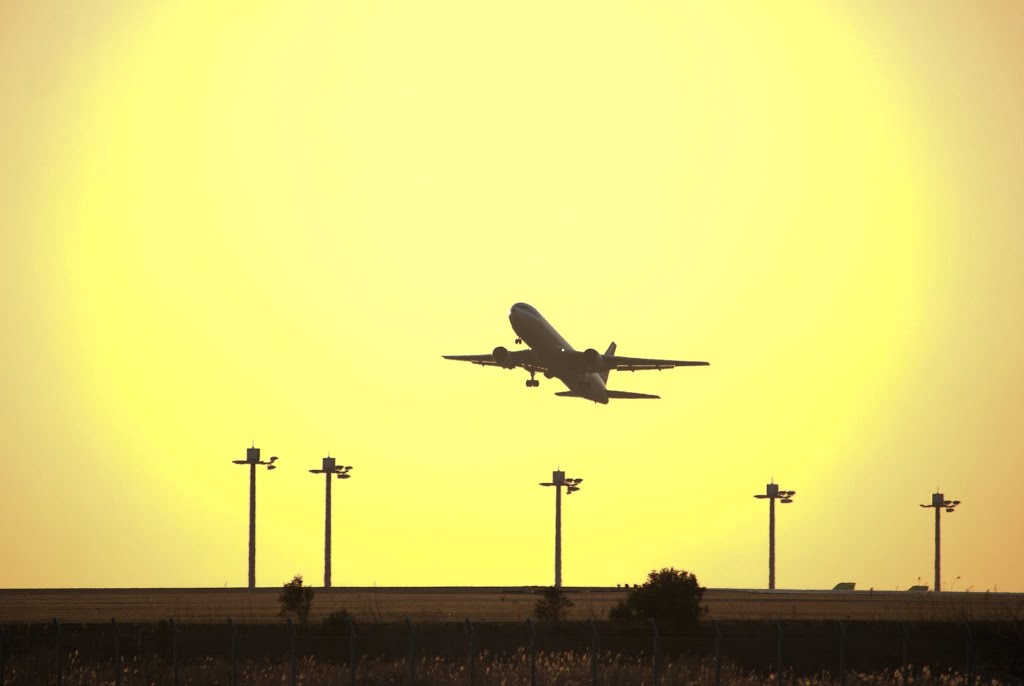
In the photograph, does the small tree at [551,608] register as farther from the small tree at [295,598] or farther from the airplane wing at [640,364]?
the airplane wing at [640,364]

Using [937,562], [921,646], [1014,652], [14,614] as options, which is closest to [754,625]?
[921,646]

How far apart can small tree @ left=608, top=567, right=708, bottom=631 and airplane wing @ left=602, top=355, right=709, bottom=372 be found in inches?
1926

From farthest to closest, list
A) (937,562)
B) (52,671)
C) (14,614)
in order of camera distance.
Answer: (937,562) → (14,614) → (52,671)

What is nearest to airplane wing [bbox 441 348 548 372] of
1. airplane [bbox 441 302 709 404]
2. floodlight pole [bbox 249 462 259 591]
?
airplane [bbox 441 302 709 404]

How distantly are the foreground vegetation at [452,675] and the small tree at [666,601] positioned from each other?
10659mm

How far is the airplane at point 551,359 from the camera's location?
110250mm

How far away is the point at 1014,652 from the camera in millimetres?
53875

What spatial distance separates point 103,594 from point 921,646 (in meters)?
74.7

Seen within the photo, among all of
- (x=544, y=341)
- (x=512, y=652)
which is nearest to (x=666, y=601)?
(x=512, y=652)

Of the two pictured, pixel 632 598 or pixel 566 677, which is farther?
pixel 632 598

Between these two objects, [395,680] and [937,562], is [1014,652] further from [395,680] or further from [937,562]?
[937,562]

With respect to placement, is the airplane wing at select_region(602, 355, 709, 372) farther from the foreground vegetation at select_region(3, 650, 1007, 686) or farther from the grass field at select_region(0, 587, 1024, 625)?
the foreground vegetation at select_region(3, 650, 1007, 686)

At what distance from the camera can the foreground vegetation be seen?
48469 mm

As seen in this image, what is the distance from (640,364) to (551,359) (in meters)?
8.65
